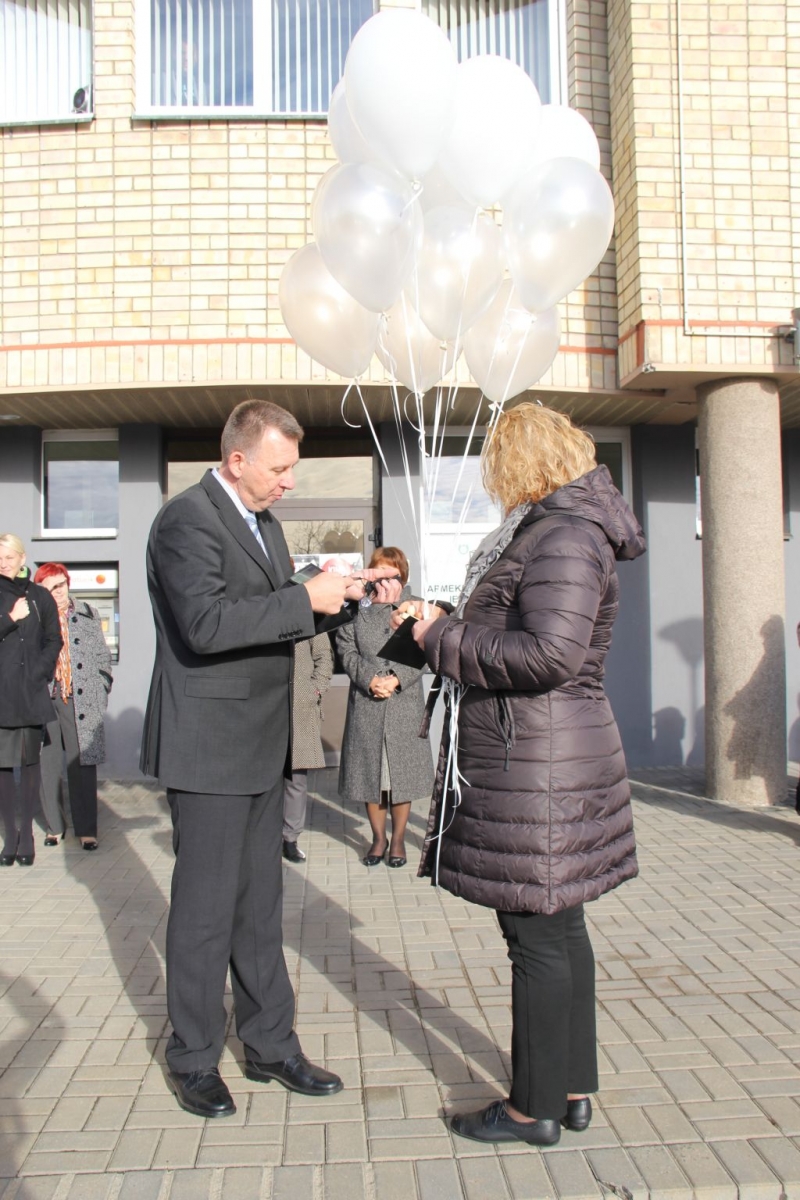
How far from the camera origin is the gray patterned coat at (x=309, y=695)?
5.66 metres

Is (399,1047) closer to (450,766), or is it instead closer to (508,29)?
(450,766)

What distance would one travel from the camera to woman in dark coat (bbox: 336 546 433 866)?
18.2 feet

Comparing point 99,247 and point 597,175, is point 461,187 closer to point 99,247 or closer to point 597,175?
point 597,175

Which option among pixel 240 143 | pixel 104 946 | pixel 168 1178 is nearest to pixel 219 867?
pixel 168 1178

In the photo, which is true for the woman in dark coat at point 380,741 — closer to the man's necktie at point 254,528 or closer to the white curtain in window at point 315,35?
the man's necktie at point 254,528

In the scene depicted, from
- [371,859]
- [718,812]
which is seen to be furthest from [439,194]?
[718,812]

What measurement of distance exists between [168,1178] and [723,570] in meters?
5.88

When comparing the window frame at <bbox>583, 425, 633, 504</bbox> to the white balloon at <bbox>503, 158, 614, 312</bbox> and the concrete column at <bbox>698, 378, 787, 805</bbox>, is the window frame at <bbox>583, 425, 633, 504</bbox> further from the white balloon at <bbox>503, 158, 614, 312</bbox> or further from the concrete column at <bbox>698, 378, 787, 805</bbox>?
the white balloon at <bbox>503, 158, 614, 312</bbox>

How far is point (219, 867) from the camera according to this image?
2844 mm

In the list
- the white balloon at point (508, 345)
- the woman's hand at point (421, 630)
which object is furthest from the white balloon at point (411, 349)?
the woman's hand at point (421, 630)

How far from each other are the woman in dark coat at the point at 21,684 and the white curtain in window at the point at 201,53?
165 inches

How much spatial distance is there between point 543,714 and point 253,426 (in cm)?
123

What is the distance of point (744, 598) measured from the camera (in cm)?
716

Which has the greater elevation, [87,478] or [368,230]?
[368,230]
